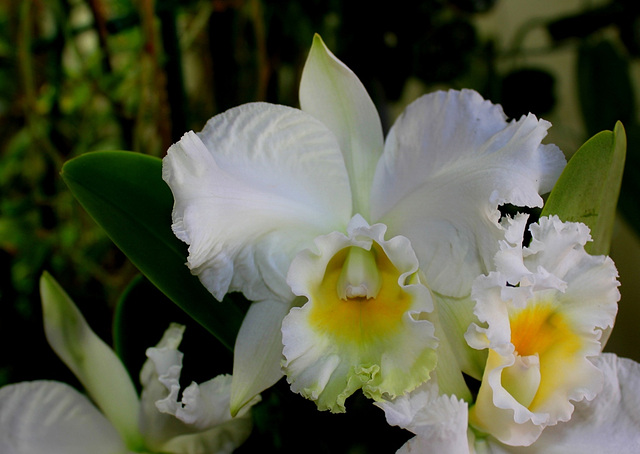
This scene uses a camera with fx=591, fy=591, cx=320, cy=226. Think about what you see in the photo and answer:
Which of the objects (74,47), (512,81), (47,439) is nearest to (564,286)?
(47,439)

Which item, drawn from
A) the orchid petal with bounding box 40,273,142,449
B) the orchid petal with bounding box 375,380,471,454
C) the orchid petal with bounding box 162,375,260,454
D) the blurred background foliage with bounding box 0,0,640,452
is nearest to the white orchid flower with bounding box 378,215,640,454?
the orchid petal with bounding box 375,380,471,454

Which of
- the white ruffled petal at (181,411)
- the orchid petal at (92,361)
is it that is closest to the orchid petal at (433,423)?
the white ruffled petal at (181,411)

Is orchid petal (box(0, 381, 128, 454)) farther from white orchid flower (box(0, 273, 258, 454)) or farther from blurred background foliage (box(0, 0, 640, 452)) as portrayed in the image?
blurred background foliage (box(0, 0, 640, 452))

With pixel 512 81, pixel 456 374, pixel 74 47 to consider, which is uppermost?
pixel 74 47

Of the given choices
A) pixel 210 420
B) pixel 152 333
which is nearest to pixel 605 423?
pixel 210 420

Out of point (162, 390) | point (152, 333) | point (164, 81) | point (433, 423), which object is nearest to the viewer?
point (433, 423)

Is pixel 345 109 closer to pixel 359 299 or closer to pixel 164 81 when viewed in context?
pixel 359 299

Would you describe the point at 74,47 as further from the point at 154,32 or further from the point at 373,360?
the point at 373,360

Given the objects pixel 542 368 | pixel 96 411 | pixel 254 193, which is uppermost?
pixel 254 193
